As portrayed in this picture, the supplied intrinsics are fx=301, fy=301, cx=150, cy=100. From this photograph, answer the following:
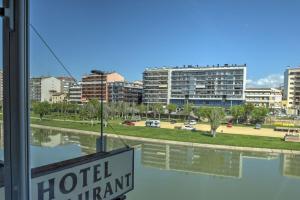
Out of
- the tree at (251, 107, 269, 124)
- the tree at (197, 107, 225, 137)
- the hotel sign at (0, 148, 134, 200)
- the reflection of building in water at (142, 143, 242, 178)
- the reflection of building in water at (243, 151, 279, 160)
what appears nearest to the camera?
the hotel sign at (0, 148, 134, 200)

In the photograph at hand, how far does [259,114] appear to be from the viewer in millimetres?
12539

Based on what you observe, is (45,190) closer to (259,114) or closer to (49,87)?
(49,87)

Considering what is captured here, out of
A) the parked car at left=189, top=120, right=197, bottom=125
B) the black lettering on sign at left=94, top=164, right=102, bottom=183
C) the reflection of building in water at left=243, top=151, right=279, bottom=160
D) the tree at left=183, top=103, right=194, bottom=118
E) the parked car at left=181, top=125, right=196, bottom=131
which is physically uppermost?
the black lettering on sign at left=94, top=164, right=102, bottom=183

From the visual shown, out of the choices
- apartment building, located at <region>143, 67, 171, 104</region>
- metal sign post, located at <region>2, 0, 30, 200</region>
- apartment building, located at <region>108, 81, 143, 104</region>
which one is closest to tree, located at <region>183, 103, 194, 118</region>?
apartment building, located at <region>143, 67, 171, 104</region>

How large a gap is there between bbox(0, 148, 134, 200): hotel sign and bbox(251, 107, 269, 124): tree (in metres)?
12.7

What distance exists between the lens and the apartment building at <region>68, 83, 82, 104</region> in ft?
2.15

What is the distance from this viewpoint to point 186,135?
918cm

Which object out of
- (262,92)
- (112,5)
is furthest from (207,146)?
(262,92)

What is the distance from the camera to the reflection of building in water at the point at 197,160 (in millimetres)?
5164

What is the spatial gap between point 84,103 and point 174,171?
174 inches

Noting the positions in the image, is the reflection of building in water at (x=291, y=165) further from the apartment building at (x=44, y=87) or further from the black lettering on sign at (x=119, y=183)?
the apartment building at (x=44, y=87)

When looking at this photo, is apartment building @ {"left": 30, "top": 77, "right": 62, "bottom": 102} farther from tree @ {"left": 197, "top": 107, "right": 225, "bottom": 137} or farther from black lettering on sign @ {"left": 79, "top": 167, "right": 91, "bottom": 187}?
tree @ {"left": 197, "top": 107, "right": 225, "bottom": 137}

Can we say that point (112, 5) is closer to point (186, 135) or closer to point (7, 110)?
point (7, 110)

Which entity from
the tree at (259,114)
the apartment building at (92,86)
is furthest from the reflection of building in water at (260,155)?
the apartment building at (92,86)
